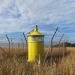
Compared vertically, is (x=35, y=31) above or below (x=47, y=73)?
above

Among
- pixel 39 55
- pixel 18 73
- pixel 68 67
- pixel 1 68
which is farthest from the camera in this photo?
pixel 39 55

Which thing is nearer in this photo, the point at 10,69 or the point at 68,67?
the point at 10,69

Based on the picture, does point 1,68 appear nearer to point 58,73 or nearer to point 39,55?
point 58,73

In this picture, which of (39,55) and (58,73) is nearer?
(58,73)

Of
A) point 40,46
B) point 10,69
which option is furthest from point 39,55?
point 10,69

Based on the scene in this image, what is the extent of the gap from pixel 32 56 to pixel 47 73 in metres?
4.88

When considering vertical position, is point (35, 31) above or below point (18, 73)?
above

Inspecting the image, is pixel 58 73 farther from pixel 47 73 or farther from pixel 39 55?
pixel 39 55

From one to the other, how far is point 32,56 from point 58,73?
15.5ft

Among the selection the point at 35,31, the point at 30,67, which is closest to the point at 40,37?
the point at 35,31

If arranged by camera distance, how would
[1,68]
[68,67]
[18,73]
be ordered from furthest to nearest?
1. [68,67]
2. [1,68]
3. [18,73]

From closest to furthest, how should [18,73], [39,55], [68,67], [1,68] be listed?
[18,73]
[1,68]
[68,67]
[39,55]

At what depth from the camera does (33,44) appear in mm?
9938

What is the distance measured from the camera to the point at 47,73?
5148mm
